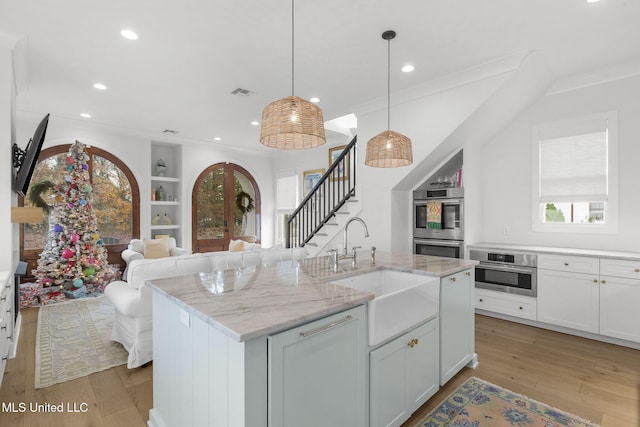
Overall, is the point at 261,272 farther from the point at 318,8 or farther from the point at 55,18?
the point at 55,18

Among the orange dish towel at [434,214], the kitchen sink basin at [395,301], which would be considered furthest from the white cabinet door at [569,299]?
the kitchen sink basin at [395,301]

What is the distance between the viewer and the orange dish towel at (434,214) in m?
4.56

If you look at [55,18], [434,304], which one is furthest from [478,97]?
[55,18]

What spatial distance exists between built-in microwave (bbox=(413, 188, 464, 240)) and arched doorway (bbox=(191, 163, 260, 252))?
4.88 metres

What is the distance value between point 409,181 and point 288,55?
2.37m

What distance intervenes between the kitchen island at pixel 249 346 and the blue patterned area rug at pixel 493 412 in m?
0.77

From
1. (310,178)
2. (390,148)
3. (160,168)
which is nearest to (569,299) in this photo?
(390,148)

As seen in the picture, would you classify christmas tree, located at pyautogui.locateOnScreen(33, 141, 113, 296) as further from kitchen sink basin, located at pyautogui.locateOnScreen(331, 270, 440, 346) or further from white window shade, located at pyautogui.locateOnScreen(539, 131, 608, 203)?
white window shade, located at pyautogui.locateOnScreen(539, 131, 608, 203)

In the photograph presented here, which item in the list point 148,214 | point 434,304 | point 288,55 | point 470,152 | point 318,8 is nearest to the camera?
point 434,304

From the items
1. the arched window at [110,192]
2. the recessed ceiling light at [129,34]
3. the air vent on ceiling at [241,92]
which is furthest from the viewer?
the arched window at [110,192]

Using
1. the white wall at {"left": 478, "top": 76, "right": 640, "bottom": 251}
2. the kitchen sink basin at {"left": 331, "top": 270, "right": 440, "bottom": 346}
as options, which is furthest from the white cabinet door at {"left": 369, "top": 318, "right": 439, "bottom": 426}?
the white wall at {"left": 478, "top": 76, "right": 640, "bottom": 251}

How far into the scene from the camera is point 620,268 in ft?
10.8

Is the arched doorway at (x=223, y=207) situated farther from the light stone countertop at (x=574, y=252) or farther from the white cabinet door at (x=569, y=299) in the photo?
the white cabinet door at (x=569, y=299)

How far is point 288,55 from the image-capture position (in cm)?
339
